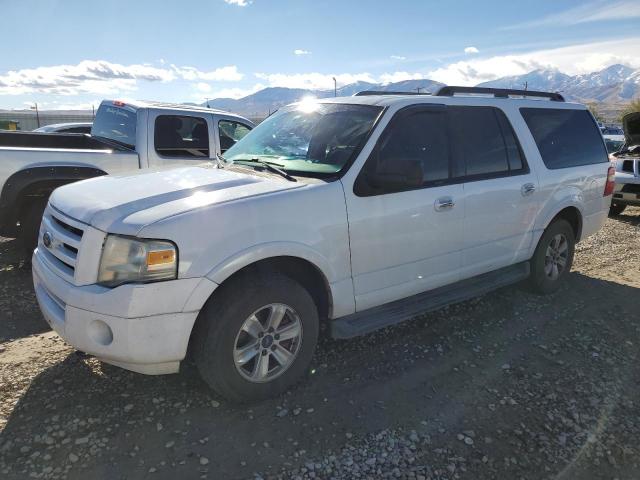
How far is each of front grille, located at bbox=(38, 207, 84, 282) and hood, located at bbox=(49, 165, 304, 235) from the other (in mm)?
63

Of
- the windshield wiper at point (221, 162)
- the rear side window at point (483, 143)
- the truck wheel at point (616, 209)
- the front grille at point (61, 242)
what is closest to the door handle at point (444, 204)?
the rear side window at point (483, 143)

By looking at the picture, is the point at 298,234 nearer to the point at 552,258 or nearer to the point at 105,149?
the point at 552,258

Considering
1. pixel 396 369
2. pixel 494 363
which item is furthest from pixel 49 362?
pixel 494 363

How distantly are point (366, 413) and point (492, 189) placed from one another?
7.31 ft

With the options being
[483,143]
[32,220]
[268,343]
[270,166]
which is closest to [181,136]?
[32,220]

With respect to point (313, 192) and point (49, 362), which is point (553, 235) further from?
point (49, 362)

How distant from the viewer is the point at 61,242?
9.55 ft

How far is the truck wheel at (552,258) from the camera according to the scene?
4.96 metres

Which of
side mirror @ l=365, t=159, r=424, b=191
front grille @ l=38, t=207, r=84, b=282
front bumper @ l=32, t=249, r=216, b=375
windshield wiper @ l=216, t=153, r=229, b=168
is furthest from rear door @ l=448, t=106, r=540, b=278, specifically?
front grille @ l=38, t=207, r=84, b=282

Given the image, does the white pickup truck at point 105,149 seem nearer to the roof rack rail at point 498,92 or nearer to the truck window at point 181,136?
the truck window at point 181,136

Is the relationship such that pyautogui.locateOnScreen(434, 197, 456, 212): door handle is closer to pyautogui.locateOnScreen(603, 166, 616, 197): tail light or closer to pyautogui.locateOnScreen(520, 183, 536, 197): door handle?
pyautogui.locateOnScreen(520, 183, 536, 197): door handle

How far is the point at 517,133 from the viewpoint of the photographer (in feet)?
14.9

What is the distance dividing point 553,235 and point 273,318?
11.2 feet

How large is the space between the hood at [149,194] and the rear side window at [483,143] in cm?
162
